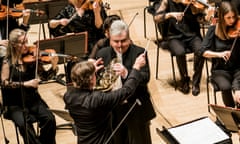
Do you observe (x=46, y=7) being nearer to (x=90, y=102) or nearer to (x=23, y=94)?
(x=23, y=94)

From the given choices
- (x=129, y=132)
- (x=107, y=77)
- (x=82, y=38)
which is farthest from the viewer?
(x=82, y=38)

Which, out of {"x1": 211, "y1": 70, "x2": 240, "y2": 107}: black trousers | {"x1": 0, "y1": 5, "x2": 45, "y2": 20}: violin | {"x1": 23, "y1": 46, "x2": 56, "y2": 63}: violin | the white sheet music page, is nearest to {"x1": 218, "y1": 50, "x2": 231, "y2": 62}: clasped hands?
{"x1": 211, "y1": 70, "x2": 240, "y2": 107}: black trousers

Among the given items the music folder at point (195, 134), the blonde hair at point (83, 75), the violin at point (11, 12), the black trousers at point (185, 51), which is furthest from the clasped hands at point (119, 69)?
the violin at point (11, 12)

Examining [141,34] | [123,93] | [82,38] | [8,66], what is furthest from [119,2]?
[123,93]

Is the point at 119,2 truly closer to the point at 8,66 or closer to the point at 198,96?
the point at 198,96

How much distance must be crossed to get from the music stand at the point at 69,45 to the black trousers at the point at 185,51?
1.10m

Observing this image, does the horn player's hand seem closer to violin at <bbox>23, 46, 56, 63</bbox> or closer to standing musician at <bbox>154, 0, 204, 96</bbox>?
violin at <bbox>23, 46, 56, 63</bbox>

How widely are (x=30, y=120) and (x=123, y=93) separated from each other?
4.10 feet

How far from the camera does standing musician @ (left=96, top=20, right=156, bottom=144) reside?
3.41m

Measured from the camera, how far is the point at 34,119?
404 centimetres

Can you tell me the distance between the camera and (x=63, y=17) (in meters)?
5.02

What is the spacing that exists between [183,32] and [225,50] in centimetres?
84

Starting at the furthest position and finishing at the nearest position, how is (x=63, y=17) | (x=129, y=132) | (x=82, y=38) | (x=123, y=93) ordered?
(x=63, y=17) → (x=82, y=38) → (x=129, y=132) → (x=123, y=93)

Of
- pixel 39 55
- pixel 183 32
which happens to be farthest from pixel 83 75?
pixel 183 32
